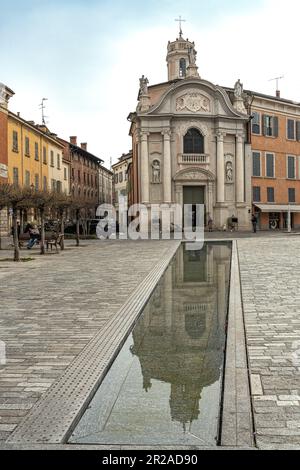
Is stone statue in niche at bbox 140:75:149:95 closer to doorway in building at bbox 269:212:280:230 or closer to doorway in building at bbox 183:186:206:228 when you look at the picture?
doorway in building at bbox 183:186:206:228

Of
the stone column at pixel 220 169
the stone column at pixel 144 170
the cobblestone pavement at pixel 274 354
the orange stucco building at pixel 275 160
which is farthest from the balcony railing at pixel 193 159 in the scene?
the cobblestone pavement at pixel 274 354

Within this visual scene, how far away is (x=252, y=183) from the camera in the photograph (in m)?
47.5

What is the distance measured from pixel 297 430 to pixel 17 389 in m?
2.65

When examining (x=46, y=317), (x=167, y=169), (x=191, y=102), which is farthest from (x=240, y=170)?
(x=46, y=317)

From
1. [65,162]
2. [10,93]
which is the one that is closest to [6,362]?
[10,93]

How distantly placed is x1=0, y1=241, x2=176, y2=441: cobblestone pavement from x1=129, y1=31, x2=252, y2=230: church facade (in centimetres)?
2820

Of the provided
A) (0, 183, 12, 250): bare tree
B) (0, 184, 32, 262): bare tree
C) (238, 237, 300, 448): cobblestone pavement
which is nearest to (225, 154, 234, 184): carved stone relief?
(0, 184, 32, 262): bare tree

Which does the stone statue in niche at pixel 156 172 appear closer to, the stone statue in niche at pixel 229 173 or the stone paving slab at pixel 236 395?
the stone statue in niche at pixel 229 173

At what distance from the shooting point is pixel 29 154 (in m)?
41.5

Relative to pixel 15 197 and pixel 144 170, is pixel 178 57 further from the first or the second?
pixel 15 197

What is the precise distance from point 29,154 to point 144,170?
9.76 meters

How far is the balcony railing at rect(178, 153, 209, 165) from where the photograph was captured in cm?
4422

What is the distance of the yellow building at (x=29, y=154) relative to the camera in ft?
122
